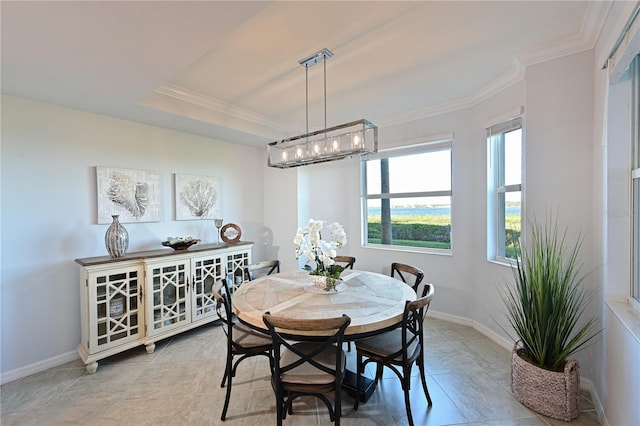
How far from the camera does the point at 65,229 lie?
8.57ft

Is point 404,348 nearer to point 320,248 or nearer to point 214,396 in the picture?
point 320,248

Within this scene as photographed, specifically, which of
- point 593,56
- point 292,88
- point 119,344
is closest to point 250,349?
point 119,344

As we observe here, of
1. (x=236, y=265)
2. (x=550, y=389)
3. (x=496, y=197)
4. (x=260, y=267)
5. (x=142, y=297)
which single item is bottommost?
(x=550, y=389)

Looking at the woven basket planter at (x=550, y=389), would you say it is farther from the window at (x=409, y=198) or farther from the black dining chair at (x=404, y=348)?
the window at (x=409, y=198)

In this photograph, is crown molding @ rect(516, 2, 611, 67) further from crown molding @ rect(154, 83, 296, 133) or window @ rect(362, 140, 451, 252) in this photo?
crown molding @ rect(154, 83, 296, 133)

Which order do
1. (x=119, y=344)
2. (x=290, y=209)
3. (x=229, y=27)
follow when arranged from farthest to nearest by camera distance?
(x=290, y=209) < (x=119, y=344) < (x=229, y=27)

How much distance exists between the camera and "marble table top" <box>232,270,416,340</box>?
1.64 meters

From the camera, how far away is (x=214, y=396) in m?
2.09

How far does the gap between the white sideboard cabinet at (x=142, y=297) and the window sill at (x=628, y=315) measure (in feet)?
8.23

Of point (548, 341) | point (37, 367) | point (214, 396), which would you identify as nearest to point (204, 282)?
point (214, 396)

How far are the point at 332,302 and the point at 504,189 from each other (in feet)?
7.41

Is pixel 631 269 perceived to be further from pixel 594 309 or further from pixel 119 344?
pixel 119 344

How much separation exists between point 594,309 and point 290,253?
3348 millimetres

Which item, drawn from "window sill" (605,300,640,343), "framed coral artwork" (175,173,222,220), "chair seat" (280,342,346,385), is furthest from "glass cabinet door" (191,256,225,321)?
"window sill" (605,300,640,343)
